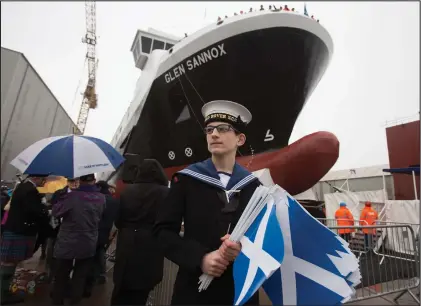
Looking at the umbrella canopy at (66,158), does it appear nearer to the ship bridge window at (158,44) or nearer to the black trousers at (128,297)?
the black trousers at (128,297)

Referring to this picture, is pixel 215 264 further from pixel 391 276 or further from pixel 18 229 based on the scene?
pixel 391 276

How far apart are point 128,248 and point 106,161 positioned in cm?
137

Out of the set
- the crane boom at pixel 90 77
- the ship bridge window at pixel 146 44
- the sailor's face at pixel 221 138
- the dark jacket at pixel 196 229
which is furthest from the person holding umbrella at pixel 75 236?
the crane boom at pixel 90 77

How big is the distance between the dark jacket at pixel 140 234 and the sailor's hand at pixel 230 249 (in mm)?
1635

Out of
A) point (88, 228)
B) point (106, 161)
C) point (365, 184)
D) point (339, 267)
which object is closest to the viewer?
point (339, 267)

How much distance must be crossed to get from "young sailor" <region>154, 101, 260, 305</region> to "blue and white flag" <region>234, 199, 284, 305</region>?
0.11 meters

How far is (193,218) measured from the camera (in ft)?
4.78

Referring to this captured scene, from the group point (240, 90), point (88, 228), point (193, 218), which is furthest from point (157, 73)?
point (193, 218)

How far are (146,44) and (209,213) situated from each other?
42.6ft

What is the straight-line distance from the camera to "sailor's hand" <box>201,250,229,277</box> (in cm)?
121

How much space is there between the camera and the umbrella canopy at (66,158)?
3197 millimetres

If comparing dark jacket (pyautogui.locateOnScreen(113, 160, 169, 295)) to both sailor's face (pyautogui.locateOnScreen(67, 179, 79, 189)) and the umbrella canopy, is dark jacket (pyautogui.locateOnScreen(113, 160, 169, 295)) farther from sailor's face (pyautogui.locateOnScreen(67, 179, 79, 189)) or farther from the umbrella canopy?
sailor's face (pyautogui.locateOnScreen(67, 179, 79, 189))

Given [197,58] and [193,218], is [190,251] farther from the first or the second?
[197,58]

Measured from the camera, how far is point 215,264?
1.21 meters
